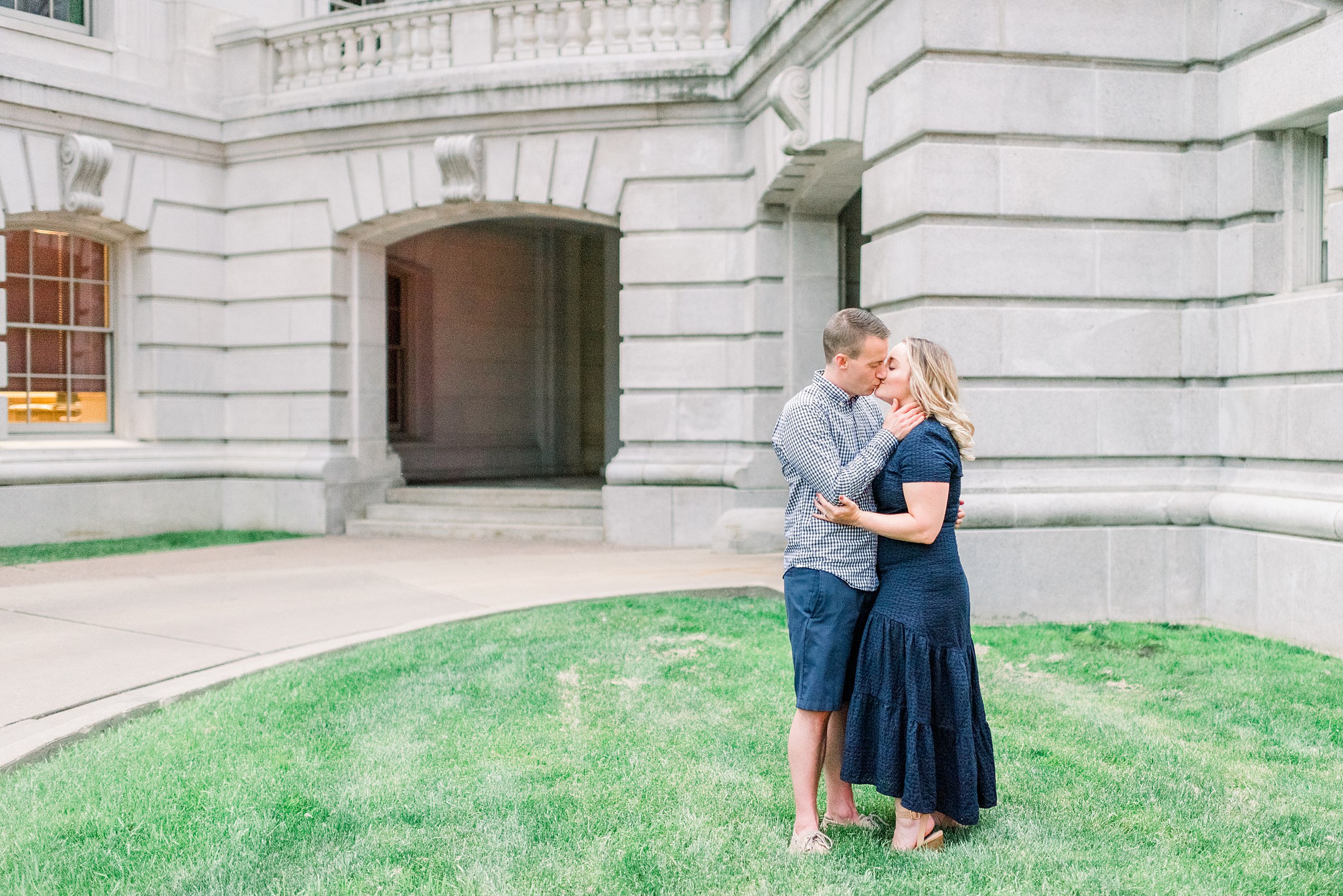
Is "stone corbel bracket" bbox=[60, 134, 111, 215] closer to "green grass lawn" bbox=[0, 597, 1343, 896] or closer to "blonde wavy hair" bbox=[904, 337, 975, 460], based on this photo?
"green grass lawn" bbox=[0, 597, 1343, 896]

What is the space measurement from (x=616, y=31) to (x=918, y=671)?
1045 cm

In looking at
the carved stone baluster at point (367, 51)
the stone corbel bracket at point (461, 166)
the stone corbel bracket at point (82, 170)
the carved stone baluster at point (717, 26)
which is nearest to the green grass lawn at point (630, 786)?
the stone corbel bracket at point (461, 166)

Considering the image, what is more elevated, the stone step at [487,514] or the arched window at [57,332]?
the arched window at [57,332]

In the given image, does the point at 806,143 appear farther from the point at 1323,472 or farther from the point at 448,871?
the point at 448,871

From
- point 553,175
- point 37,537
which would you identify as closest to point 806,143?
point 553,175

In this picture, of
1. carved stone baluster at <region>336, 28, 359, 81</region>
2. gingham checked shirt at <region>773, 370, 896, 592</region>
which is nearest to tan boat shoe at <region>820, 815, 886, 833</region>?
gingham checked shirt at <region>773, 370, 896, 592</region>

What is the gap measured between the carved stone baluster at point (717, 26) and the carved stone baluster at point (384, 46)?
3.83m

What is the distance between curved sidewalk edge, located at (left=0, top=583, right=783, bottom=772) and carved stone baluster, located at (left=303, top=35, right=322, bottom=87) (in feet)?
28.1

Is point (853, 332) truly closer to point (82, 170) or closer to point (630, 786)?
point (630, 786)

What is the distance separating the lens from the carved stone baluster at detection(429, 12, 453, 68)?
13.0 m

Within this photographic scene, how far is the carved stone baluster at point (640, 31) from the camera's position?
12367 millimetres

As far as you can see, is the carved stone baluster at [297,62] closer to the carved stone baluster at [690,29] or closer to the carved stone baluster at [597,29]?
the carved stone baluster at [597,29]

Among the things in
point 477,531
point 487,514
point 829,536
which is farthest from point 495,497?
point 829,536

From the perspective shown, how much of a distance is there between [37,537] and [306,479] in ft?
9.58
